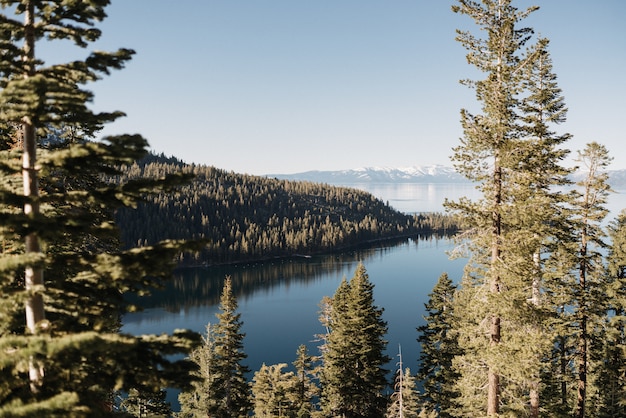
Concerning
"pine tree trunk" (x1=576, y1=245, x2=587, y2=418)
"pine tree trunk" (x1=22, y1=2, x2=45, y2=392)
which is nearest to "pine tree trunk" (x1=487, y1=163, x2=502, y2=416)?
"pine tree trunk" (x1=576, y1=245, x2=587, y2=418)

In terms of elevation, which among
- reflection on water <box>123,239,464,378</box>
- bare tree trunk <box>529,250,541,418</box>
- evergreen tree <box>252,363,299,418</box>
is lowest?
reflection on water <box>123,239,464,378</box>

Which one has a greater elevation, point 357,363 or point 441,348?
point 357,363

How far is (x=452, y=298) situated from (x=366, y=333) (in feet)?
33.0

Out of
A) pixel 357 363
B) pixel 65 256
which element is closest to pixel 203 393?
pixel 357 363

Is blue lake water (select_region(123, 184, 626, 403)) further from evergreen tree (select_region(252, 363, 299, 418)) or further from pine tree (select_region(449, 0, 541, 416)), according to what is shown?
pine tree (select_region(449, 0, 541, 416))

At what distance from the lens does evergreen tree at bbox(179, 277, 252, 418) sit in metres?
29.4

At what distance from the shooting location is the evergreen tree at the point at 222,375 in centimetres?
2936

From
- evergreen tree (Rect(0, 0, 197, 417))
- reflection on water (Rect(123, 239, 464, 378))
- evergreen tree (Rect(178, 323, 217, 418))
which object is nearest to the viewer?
evergreen tree (Rect(0, 0, 197, 417))

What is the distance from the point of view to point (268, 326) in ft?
270

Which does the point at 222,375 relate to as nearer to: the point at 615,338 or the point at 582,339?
the point at 582,339

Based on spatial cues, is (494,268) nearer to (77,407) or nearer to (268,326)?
(77,407)

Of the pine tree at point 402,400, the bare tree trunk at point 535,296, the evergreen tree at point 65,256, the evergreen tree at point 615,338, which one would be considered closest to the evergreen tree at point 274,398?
the pine tree at point 402,400

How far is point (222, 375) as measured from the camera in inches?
1234

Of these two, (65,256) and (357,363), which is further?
(357,363)
